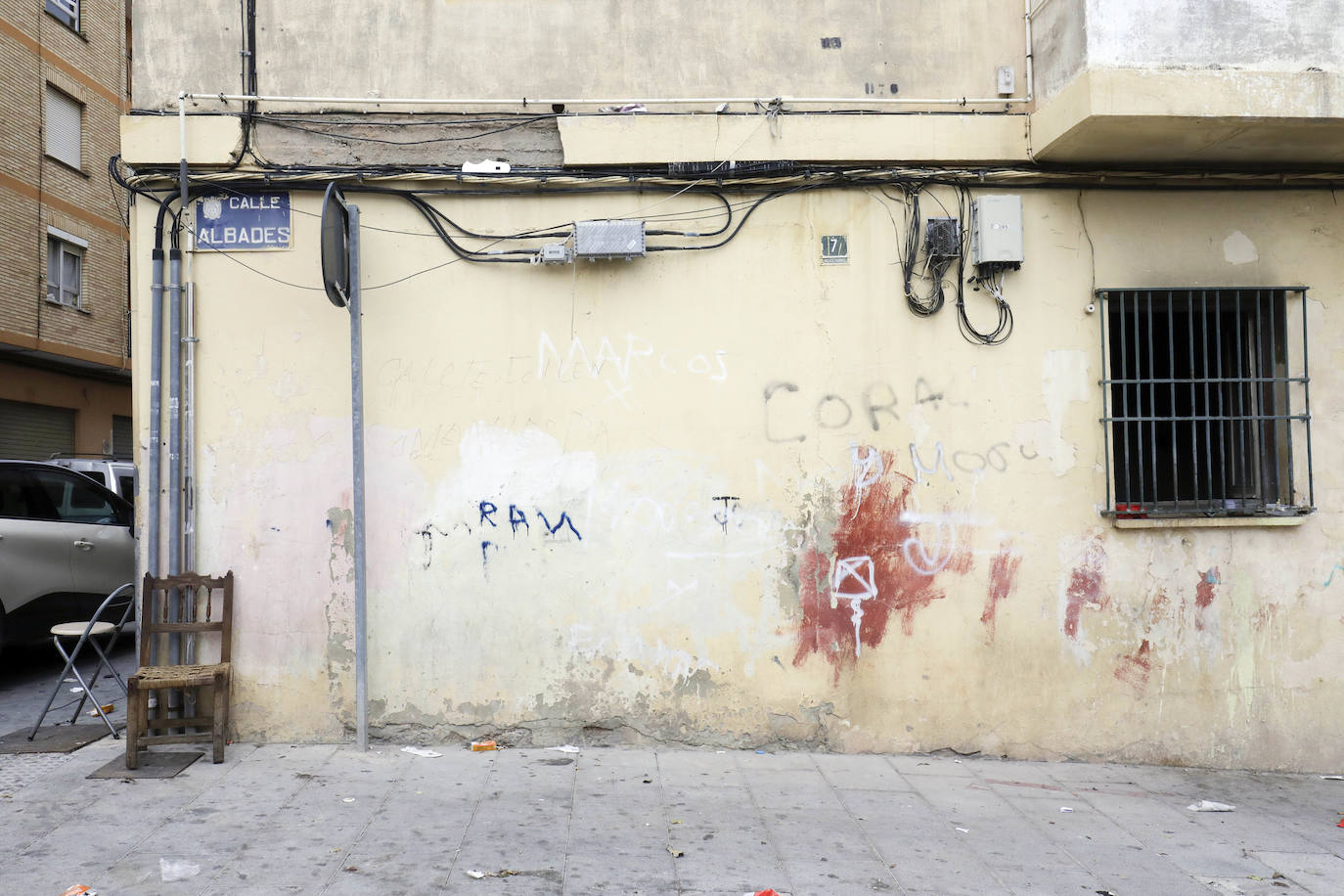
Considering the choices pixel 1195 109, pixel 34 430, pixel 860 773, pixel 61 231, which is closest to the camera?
pixel 1195 109

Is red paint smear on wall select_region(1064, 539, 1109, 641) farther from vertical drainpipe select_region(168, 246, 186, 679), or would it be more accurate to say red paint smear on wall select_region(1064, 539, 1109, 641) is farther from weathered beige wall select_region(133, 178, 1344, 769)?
vertical drainpipe select_region(168, 246, 186, 679)

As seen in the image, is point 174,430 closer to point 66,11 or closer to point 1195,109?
point 1195,109

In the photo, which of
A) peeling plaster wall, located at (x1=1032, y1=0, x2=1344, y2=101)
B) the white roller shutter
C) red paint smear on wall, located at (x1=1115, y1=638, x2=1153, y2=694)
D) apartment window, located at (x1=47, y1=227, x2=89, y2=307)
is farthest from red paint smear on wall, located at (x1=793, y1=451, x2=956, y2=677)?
apartment window, located at (x1=47, y1=227, x2=89, y2=307)

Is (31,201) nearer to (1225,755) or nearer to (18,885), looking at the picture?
(18,885)

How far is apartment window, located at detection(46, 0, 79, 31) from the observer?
53.2 ft

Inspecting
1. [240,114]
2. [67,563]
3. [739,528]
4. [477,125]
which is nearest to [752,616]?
[739,528]

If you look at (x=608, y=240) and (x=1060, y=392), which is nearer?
(x=608, y=240)

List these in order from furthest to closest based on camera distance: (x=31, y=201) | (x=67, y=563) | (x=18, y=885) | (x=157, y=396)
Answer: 1. (x=31, y=201)
2. (x=67, y=563)
3. (x=157, y=396)
4. (x=18, y=885)

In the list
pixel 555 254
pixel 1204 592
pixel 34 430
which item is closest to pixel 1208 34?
pixel 1204 592

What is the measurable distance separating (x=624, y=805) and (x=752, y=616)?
4.51 feet

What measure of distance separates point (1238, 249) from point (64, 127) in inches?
743

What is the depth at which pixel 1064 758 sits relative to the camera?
17.7 feet

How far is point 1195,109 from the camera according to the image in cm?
474

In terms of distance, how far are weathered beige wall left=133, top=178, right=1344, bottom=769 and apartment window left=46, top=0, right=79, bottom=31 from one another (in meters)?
15.2
